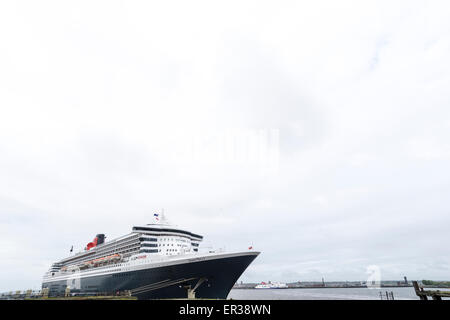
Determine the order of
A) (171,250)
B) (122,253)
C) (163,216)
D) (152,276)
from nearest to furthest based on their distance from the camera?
(152,276) → (171,250) → (122,253) → (163,216)

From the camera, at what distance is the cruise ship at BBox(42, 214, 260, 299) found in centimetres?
3225

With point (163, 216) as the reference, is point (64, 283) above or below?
below

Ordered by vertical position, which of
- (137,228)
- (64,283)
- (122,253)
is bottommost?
(64,283)

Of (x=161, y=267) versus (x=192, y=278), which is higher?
(x=161, y=267)

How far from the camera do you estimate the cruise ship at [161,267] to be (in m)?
32.2

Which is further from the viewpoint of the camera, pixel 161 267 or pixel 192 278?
pixel 161 267

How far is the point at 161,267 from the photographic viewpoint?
110 feet
